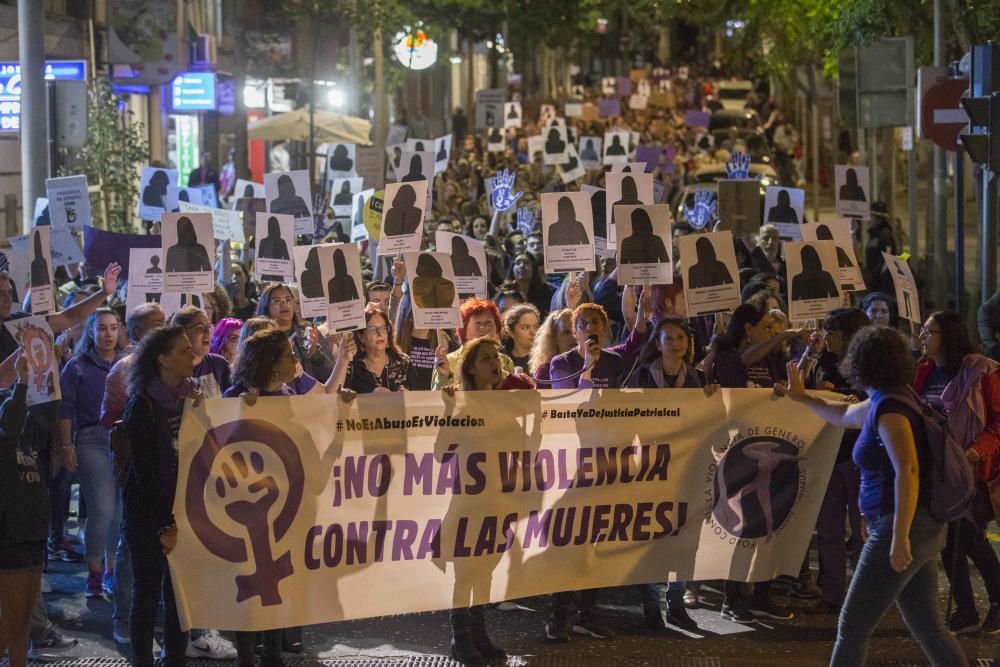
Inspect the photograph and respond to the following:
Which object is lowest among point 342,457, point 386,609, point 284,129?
point 386,609

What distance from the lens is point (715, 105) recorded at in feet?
169

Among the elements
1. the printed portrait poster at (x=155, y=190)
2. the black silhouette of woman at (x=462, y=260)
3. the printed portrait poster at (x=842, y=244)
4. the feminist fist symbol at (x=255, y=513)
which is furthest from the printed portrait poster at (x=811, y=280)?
the printed portrait poster at (x=155, y=190)

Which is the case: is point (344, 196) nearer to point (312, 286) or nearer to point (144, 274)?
point (144, 274)

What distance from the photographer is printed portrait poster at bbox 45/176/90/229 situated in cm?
1256

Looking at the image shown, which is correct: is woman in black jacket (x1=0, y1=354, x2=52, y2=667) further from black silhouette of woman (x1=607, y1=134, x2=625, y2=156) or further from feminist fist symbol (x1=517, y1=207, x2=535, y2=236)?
black silhouette of woman (x1=607, y1=134, x2=625, y2=156)

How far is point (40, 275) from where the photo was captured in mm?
9617

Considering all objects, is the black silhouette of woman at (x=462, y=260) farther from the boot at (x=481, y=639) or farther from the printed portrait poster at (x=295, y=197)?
the boot at (x=481, y=639)

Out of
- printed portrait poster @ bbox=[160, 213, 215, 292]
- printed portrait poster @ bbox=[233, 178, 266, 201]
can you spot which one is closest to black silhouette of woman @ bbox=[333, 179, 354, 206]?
printed portrait poster @ bbox=[233, 178, 266, 201]

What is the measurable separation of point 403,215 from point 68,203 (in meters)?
3.38

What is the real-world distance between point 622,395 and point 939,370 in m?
1.83

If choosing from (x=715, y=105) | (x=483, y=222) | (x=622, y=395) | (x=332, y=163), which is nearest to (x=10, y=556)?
(x=622, y=395)

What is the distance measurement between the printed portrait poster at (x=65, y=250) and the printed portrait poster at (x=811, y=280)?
240 inches

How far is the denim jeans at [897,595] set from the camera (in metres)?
5.96

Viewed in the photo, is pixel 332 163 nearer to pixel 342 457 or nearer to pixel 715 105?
pixel 342 457
